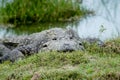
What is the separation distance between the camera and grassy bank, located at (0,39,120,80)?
190 inches

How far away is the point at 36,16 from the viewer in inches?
441

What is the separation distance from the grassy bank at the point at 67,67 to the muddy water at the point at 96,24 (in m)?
3.34

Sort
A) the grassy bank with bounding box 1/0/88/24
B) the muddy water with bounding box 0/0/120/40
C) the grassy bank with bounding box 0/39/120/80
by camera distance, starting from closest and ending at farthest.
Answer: the grassy bank with bounding box 0/39/120/80
the muddy water with bounding box 0/0/120/40
the grassy bank with bounding box 1/0/88/24

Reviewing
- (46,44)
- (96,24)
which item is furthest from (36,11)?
(46,44)

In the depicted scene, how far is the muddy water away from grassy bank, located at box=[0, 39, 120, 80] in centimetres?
334

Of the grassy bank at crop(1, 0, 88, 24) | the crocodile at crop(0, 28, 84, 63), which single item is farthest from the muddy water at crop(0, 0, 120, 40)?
the crocodile at crop(0, 28, 84, 63)

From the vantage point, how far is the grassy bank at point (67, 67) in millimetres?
4832

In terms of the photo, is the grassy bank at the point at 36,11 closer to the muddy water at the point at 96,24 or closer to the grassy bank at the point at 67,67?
the muddy water at the point at 96,24

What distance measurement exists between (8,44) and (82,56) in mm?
2612

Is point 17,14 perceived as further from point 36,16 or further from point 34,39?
point 34,39

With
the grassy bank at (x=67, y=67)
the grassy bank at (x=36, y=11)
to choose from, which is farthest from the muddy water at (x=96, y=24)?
the grassy bank at (x=67, y=67)

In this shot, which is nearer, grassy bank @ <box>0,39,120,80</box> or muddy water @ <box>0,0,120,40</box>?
grassy bank @ <box>0,39,120,80</box>

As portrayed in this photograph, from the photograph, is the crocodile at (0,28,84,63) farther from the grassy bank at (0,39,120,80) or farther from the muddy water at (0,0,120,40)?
the muddy water at (0,0,120,40)

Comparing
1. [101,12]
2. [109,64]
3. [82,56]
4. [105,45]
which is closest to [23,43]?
[105,45]
